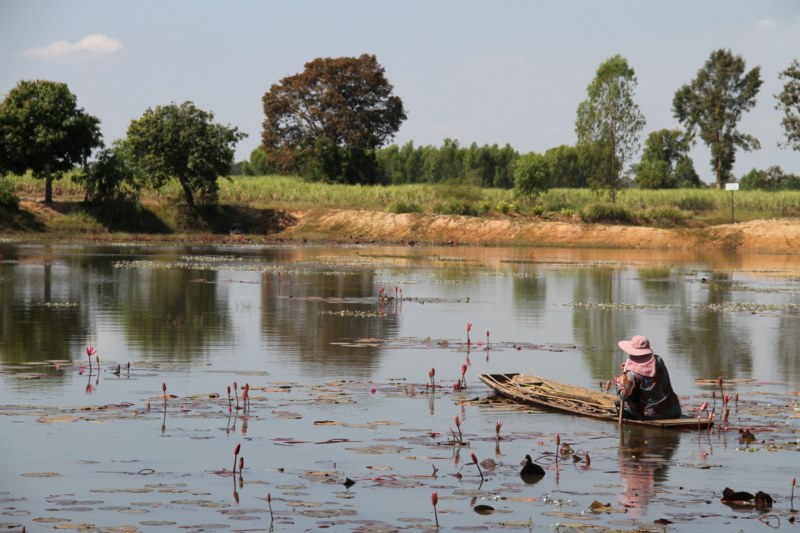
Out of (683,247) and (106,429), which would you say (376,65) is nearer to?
(683,247)

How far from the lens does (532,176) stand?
330ft

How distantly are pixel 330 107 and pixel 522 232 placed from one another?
43.5m

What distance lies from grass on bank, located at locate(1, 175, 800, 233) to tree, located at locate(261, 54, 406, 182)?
19.5 metres

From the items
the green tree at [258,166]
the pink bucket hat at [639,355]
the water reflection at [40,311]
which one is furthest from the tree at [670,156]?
the pink bucket hat at [639,355]

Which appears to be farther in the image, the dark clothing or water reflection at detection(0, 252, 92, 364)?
water reflection at detection(0, 252, 92, 364)

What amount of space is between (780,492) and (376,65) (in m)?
121

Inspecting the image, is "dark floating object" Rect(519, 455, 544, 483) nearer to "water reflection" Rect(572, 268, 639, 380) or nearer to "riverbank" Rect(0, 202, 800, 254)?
"water reflection" Rect(572, 268, 639, 380)

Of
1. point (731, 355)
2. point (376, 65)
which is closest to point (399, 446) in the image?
point (731, 355)

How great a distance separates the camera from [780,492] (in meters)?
14.8

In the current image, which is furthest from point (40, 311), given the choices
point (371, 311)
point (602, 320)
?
point (602, 320)

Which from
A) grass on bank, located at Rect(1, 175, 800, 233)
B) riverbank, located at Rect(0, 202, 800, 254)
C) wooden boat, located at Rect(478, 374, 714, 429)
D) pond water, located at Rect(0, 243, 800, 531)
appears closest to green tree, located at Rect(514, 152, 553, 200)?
grass on bank, located at Rect(1, 175, 800, 233)

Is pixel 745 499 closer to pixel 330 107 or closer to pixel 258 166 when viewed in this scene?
pixel 330 107

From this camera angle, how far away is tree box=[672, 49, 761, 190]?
125 metres

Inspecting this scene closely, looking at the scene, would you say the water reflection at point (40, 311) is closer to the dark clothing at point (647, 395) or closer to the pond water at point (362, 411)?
the pond water at point (362, 411)
